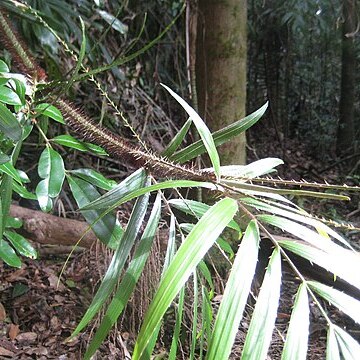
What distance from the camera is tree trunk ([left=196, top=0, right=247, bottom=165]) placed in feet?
4.77

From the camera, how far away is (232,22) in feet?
4.78

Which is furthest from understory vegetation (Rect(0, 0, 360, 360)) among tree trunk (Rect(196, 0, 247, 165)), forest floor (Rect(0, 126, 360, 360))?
tree trunk (Rect(196, 0, 247, 165))

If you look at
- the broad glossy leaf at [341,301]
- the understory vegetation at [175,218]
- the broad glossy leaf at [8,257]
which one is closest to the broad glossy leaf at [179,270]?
the understory vegetation at [175,218]

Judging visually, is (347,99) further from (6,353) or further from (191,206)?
(191,206)

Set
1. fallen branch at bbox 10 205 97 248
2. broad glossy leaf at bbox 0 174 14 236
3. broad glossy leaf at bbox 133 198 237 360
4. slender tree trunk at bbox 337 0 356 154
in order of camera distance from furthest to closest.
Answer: slender tree trunk at bbox 337 0 356 154
fallen branch at bbox 10 205 97 248
broad glossy leaf at bbox 0 174 14 236
broad glossy leaf at bbox 133 198 237 360

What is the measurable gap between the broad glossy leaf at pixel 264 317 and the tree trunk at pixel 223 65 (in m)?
1.09

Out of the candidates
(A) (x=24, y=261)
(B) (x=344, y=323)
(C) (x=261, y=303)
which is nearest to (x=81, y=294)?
(A) (x=24, y=261)

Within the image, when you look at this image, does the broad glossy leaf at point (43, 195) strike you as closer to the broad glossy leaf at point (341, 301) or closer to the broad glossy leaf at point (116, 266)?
the broad glossy leaf at point (116, 266)

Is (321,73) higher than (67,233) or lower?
higher

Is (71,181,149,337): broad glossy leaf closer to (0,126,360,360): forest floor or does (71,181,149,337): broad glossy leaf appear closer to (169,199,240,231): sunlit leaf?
(169,199,240,231): sunlit leaf

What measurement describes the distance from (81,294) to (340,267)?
1176 mm

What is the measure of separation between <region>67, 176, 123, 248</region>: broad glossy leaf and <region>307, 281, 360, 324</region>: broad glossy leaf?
314mm

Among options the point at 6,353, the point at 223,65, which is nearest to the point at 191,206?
the point at 6,353

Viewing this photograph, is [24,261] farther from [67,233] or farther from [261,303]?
[261,303]
